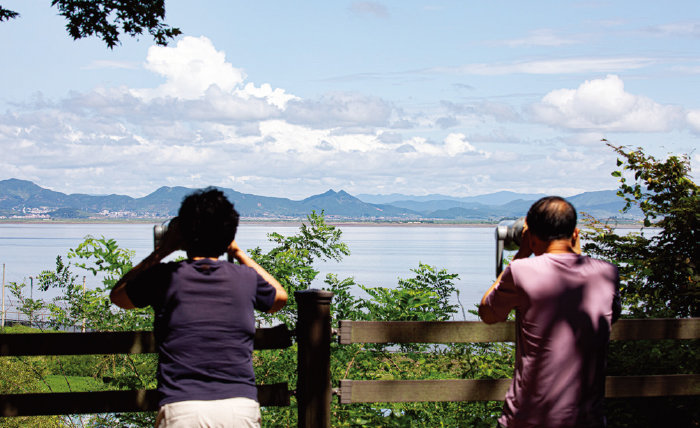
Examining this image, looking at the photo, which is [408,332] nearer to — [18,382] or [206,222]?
[206,222]

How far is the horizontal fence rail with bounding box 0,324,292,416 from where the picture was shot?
3551mm

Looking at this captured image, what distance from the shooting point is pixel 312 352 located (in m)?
3.63

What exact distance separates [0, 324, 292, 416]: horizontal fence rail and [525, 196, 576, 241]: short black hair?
5.09 feet

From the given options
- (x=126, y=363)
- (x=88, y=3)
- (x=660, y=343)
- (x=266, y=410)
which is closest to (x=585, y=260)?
(x=660, y=343)

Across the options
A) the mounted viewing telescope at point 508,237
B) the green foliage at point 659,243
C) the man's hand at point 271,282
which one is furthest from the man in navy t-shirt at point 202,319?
the green foliage at point 659,243

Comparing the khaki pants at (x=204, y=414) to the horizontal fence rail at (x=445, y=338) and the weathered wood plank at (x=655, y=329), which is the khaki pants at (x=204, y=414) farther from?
the weathered wood plank at (x=655, y=329)

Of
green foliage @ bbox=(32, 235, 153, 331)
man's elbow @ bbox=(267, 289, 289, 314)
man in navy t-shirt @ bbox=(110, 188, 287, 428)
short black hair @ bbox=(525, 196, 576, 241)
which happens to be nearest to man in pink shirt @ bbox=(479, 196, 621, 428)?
short black hair @ bbox=(525, 196, 576, 241)

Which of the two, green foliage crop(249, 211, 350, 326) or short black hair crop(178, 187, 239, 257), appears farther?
green foliage crop(249, 211, 350, 326)

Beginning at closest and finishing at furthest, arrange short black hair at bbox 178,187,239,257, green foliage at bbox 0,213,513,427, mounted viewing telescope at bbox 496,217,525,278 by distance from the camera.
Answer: short black hair at bbox 178,187,239,257 → mounted viewing telescope at bbox 496,217,525,278 → green foliage at bbox 0,213,513,427

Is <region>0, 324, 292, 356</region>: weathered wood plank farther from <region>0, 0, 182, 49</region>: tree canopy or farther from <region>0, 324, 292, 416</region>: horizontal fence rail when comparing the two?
<region>0, 0, 182, 49</region>: tree canopy

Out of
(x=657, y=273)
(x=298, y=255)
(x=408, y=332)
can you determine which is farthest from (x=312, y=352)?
(x=657, y=273)

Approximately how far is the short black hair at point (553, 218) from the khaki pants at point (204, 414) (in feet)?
4.18

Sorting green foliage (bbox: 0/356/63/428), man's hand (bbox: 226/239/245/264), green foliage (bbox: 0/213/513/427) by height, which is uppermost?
man's hand (bbox: 226/239/245/264)

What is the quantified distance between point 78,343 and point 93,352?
9 cm
